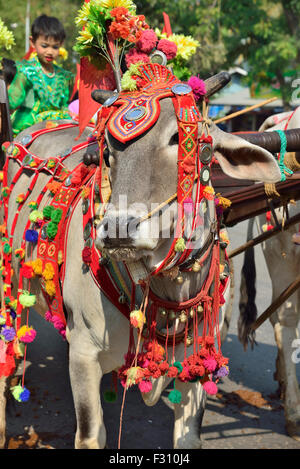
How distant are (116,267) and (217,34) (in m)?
14.9

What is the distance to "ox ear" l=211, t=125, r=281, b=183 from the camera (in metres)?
2.39

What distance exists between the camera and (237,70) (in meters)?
19.8

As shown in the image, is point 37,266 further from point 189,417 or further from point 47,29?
point 47,29

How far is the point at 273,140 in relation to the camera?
2.76 metres

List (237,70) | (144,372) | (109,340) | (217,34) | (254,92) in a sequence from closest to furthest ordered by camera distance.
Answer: (144,372) < (109,340) < (217,34) < (237,70) < (254,92)

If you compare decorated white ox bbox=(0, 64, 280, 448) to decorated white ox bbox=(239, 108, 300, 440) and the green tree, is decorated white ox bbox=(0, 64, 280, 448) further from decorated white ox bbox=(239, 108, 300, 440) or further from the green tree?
the green tree

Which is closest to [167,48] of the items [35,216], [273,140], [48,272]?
[273,140]

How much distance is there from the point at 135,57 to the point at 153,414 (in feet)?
9.44

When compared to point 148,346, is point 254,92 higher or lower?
higher

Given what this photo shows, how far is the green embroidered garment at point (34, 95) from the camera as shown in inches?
171

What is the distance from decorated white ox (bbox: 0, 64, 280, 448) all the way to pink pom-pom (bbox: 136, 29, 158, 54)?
204 millimetres

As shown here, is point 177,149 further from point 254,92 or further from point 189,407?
point 254,92

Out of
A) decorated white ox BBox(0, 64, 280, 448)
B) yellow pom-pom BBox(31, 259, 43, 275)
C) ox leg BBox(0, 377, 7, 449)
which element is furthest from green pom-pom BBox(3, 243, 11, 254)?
ox leg BBox(0, 377, 7, 449)

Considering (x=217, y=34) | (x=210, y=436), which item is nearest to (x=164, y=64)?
(x=210, y=436)
